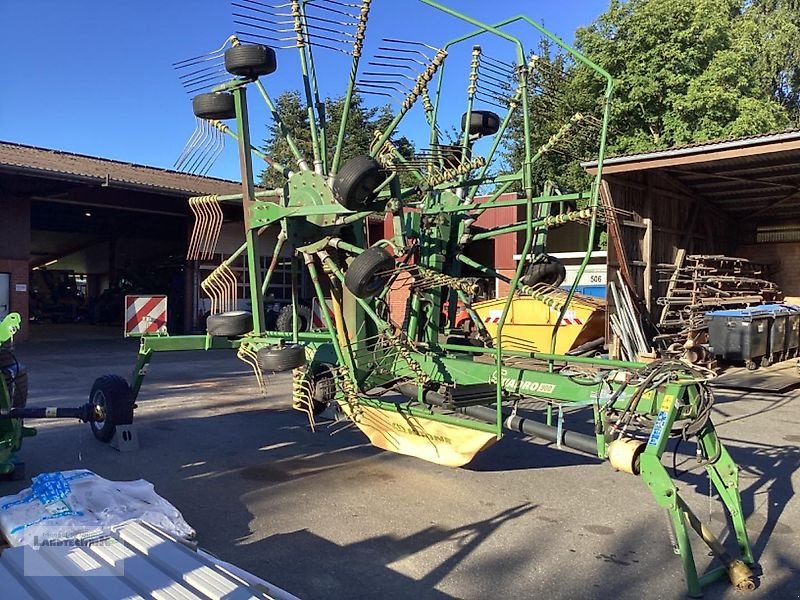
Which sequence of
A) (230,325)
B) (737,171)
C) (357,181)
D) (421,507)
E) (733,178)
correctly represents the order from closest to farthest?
(357,181) < (421,507) < (230,325) < (737,171) < (733,178)

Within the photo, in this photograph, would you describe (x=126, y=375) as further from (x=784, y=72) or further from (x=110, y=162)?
(x=784, y=72)

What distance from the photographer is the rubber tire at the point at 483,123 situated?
22.1 ft

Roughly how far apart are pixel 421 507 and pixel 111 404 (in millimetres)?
3299

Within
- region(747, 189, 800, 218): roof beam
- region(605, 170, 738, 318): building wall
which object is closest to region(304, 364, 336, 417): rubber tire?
region(605, 170, 738, 318): building wall

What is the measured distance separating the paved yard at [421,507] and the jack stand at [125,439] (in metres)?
0.12

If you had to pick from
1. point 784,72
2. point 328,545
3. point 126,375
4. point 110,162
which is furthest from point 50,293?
point 784,72

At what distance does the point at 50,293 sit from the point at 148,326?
22.8m

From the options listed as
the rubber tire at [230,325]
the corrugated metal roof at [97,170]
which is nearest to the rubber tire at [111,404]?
the rubber tire at [230,325]

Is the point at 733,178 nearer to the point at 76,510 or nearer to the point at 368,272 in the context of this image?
the point at 368,272

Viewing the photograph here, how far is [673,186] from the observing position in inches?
604

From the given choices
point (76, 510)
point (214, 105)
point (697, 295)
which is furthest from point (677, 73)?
point (76, 510)

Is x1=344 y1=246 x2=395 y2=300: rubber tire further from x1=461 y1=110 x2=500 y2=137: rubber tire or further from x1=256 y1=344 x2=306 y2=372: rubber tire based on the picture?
x1=461 y1=110 x2=500 y2=137: rubber tire

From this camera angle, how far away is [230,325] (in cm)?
615

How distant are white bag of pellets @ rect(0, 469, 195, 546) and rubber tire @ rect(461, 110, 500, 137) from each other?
442 cm
